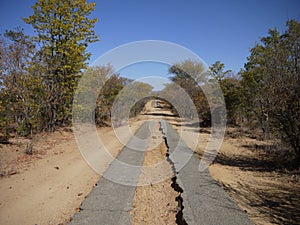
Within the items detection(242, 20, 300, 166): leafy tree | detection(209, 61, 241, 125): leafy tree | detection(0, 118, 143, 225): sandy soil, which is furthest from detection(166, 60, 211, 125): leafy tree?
detection(0, 118, 143, 225): sandy soil

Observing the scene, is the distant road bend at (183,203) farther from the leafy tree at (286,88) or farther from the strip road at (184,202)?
the leafy tree at (286,88)

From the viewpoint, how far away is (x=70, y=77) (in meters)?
13.7

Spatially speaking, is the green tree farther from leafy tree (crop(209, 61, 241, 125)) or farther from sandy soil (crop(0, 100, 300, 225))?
leafy tree (crop(209, 61, 241, 125))

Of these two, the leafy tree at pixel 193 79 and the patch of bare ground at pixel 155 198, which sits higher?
the leafy tree at pixel 193 79

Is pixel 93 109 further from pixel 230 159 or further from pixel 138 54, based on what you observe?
pixel 230 159

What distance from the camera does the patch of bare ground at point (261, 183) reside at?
3.87m

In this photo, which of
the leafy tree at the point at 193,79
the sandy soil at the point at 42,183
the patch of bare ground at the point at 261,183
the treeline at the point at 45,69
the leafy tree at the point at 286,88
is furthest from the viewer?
the leafy tree at the point at 193,79

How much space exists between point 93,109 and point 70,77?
12.5 ft

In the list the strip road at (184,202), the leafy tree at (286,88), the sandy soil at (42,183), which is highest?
the leafy tree at (286,88)

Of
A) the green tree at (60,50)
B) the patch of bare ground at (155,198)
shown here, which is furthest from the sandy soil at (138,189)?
the green tree at (60,50)

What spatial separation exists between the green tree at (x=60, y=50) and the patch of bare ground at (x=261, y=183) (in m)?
10.2

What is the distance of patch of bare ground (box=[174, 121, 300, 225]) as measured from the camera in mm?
3871

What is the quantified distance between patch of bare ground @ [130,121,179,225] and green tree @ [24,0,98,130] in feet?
28.7

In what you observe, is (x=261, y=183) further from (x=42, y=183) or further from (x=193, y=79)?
(x=193, y=79)
